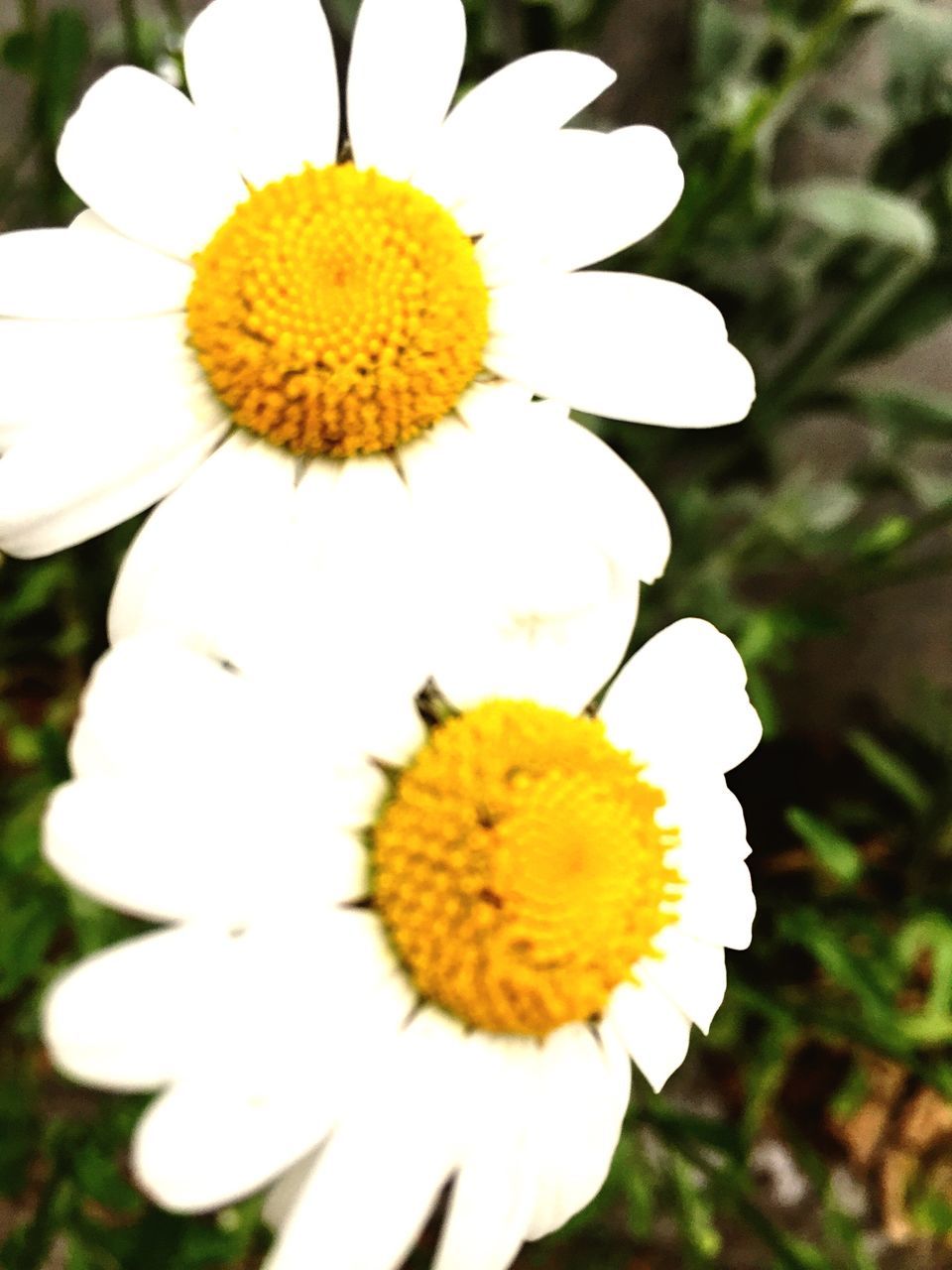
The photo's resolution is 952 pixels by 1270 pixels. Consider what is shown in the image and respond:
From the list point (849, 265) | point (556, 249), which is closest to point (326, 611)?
point (556, 249)

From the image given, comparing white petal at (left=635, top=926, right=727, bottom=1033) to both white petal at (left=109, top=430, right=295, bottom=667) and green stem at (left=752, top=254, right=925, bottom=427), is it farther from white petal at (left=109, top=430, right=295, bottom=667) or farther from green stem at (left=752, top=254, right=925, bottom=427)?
green stem at (left=752, top=254, right=925, bottom=427)

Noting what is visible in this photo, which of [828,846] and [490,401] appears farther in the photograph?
[828,846]

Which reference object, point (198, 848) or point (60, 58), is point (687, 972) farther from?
point (60, 58)

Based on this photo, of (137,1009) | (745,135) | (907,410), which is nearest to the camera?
(137,1009)

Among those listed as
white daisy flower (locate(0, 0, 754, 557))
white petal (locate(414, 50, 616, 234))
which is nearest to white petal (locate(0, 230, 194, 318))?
white daisy flower (locate(0, 0, 754, 557))

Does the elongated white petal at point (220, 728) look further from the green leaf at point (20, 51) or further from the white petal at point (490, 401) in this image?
the green leaf at point (20, 51)

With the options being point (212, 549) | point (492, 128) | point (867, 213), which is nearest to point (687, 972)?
point (212, 549)

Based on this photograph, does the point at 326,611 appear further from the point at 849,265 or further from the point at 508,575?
the point at 849,265

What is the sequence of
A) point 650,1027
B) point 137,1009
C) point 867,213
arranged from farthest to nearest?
1. point 867,213
2. point 650,1027
3. point 137,1009

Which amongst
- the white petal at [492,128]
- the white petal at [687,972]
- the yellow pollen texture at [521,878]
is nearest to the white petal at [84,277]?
the white petal at [492,128]
